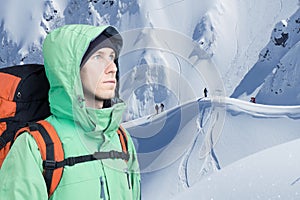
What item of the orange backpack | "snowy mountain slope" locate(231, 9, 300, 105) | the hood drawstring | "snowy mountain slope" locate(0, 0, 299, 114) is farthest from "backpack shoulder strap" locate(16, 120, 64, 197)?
"snowy mountain slope" locate(0, 0, 299, 114)

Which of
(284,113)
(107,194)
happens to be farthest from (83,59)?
(284,113)

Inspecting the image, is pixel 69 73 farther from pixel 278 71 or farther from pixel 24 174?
pixel 278 71

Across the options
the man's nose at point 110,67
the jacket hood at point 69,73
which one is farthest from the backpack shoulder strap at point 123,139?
the man's nose at point 110,67

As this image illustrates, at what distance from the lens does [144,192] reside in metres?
6.45

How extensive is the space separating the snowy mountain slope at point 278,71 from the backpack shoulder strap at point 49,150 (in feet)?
117

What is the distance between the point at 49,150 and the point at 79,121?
0.14 meters

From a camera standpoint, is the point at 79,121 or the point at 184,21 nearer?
the point at 79,121

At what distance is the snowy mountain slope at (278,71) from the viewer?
3662 cm

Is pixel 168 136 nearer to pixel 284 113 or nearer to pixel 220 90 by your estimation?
pixel 220 90

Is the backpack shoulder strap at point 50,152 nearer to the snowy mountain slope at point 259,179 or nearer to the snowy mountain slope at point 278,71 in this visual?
the snowy mountain slope at point 259,179

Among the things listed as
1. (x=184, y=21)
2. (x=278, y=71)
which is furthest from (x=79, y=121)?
(x=184, y=21)

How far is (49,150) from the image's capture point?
1.54m

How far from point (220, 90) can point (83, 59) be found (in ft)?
1.54

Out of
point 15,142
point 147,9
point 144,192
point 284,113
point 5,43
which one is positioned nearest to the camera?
point 15,142
